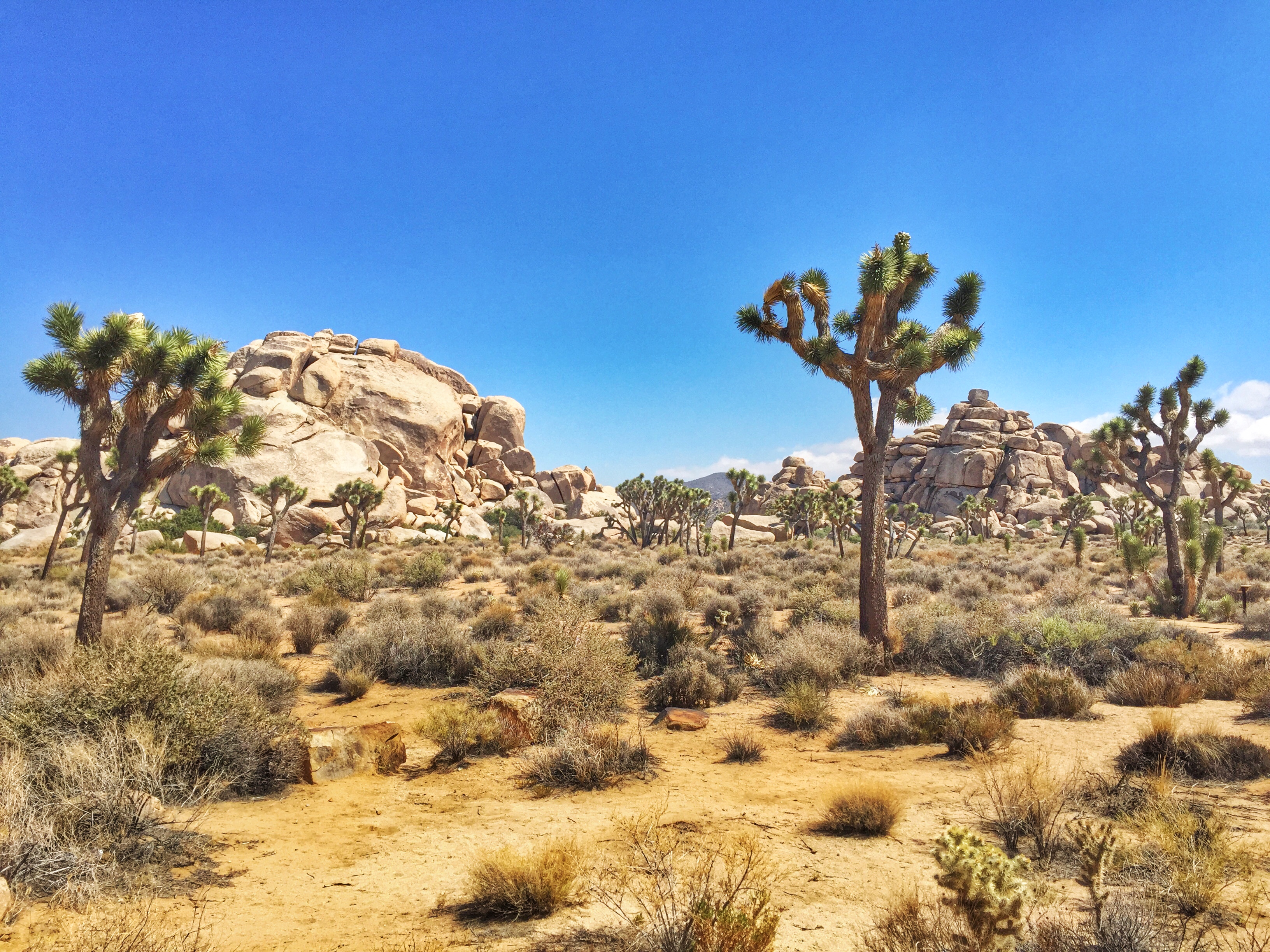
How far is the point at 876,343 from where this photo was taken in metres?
12.6

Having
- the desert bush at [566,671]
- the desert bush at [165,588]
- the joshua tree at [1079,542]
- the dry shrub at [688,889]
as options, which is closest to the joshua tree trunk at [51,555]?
the desert bush at [165,588]

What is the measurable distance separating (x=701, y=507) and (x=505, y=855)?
35.5 meters

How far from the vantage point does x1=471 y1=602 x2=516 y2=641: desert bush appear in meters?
12.9

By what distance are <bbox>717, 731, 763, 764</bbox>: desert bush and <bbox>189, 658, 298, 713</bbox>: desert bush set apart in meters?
5.29

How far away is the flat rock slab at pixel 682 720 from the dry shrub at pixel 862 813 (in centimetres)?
321

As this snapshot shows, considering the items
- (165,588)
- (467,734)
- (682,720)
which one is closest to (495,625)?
(682,720)

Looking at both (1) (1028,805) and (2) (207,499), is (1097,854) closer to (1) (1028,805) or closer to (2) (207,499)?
(1) (1028,805)

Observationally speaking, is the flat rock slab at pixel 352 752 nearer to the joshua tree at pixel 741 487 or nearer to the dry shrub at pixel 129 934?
the dry shrub at pixel 129 934

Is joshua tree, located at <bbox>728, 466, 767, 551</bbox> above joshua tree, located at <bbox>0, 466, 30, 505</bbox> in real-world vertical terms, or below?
above

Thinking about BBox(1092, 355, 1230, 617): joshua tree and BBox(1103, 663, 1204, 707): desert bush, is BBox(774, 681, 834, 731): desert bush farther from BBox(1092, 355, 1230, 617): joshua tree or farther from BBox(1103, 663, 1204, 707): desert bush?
BBox(1092, 355, 1230, 617): joshua tree

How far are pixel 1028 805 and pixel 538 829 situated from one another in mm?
3861

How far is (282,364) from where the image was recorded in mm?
58781

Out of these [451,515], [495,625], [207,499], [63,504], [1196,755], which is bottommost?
[1196,755]

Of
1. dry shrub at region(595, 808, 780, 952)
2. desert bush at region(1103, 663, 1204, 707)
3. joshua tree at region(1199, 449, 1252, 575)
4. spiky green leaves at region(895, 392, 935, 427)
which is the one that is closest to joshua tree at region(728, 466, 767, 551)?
joshua tree at region(1199, 449, 1252, 575)
